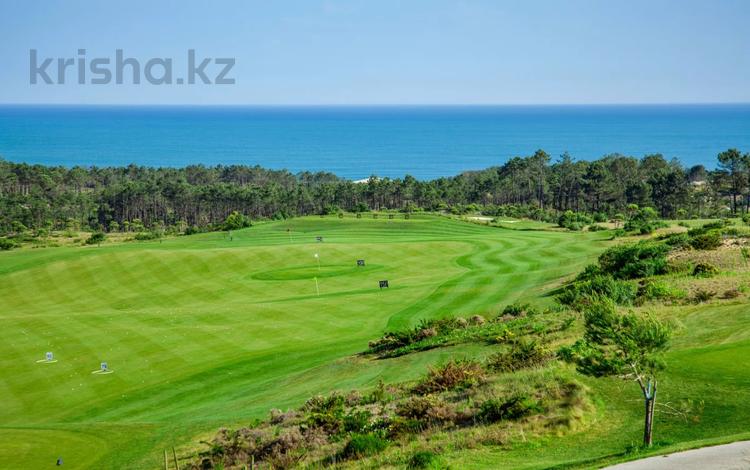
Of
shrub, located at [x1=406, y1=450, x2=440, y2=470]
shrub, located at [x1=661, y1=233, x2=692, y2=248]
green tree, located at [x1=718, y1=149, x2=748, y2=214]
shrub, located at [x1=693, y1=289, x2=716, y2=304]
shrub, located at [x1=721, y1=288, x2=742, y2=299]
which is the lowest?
shrub, located at [x1=406, y1=450, x2=440, y2=470]

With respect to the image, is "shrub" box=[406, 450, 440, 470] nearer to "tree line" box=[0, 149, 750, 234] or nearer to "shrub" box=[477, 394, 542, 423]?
"shrub" box=[477, 394, 542, 423]

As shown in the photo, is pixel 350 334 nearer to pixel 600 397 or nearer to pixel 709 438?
pixel 600 397

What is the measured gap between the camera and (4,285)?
2354 inches

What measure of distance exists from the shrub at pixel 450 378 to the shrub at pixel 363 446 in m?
4.62

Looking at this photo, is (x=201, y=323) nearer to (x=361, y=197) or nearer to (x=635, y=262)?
(x=635, y=262)

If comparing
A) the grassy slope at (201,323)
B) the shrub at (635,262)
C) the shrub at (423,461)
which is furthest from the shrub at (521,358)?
the shrub at (635,262)

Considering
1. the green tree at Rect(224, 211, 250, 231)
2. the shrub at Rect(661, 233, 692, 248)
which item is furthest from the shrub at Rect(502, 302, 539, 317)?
the green tree at Rect(224, 211, 250, 231)

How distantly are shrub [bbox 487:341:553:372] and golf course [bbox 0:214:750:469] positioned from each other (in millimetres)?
1854

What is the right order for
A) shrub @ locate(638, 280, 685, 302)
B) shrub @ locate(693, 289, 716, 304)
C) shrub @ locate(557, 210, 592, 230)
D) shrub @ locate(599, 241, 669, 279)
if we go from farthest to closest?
1. shrub @ locate(557, 210, 592, 230)
2. shrub @ locate(599, 241, 669, 279)
3. shrub @ locate(638, 280, 685, 302)
4. shrub @ locate(693, 289, 716, 304)

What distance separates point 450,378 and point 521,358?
289 cm

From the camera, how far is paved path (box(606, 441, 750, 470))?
14.3 m

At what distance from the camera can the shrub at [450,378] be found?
75.2ft

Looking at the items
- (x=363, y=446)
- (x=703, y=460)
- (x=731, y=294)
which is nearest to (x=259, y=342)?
(x=363, y=446)

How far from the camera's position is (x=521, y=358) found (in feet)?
79.8
